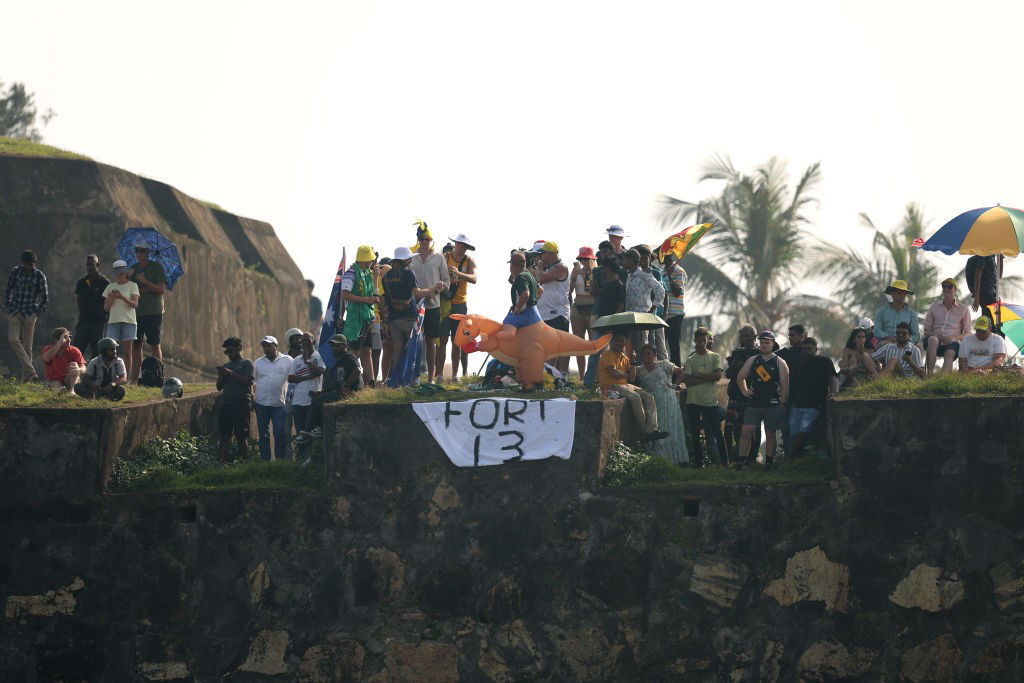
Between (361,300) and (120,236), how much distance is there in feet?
18.6

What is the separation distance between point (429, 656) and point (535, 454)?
241 cm

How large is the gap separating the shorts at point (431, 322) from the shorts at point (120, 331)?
12.1 feet

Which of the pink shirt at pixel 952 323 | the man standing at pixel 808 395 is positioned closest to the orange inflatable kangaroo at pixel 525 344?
the man standing at pixel 808 395

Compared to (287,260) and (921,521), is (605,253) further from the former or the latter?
(287,260)

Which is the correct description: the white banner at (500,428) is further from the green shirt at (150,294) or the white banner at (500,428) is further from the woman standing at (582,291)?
the green shirt at (150,294)

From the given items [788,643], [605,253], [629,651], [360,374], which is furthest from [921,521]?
[360,374]

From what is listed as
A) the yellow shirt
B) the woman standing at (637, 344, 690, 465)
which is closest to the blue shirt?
the woman standing at (637, 344, 690, 465)

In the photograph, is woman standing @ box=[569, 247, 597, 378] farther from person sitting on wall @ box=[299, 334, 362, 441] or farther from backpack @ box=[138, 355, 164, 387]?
backpack @ box=[138, 355, 164, 387]

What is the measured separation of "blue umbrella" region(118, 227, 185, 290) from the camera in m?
20.8

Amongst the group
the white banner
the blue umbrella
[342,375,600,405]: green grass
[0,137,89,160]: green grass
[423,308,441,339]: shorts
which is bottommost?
the white banner

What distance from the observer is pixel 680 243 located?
824 inches

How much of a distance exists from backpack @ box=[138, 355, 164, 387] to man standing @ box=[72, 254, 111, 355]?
63cm

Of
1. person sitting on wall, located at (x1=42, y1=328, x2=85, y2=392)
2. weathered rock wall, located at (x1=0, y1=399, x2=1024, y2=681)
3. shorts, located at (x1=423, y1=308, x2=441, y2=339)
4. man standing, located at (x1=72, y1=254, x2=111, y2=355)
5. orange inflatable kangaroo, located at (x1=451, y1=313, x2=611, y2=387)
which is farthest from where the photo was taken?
man standing, located at (x1=72, y1=254, x2=111, y2=355)

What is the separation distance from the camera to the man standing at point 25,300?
794 inches
